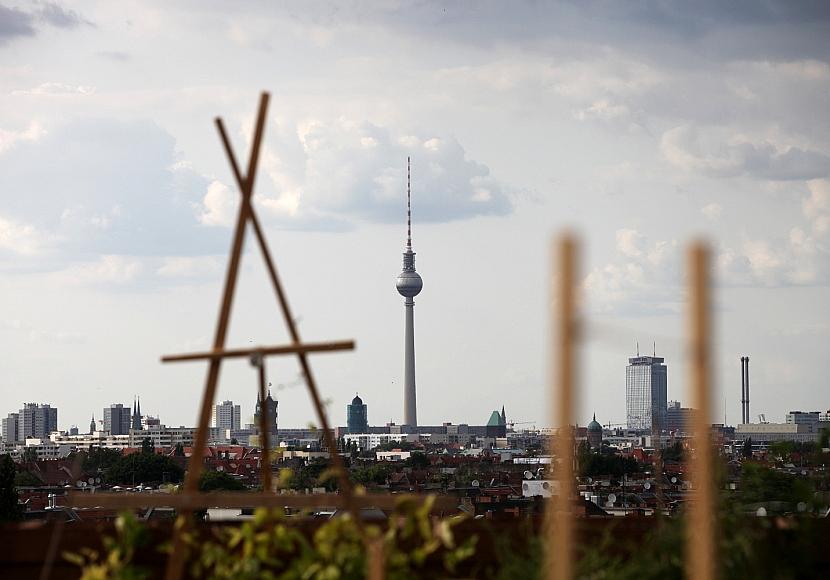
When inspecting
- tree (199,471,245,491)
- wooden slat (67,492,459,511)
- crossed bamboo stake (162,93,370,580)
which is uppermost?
crossed bamboo stake (162,93,370,580)

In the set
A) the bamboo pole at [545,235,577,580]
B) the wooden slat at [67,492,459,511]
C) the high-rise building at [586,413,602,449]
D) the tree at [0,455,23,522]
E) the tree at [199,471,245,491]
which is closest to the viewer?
the bamboo pole at [545,235,577,580]

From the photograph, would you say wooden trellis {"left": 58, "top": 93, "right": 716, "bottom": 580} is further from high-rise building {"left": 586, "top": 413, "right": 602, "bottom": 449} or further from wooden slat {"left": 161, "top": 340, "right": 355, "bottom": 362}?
high-rise building {"left": 586, "top": 413, "right": 602, "bottom": 449}

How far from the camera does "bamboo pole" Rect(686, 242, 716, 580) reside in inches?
166

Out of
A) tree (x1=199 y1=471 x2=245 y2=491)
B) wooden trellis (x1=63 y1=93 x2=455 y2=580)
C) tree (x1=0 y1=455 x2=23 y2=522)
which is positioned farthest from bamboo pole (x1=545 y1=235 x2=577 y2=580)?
tree (x1=199 y1=471 x2=245 y2=491)

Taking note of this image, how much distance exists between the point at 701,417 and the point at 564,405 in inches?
17.3

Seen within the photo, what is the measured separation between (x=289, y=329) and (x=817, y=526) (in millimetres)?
2083

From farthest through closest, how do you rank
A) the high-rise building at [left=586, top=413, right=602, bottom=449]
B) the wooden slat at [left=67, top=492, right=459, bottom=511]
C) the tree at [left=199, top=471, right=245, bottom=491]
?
the high-rise building at [left=586, top=413, right=602, bottom=449]
the tree at [left=199, top=471, right=245, bottom=491]
the wooden slat at [left=67, top=492, right=459, bottom=511]

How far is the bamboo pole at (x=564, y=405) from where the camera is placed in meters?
4.07

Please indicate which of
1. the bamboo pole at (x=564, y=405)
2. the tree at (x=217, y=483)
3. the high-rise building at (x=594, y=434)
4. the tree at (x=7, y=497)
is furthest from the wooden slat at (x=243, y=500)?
the high-rise building at (x=594, y=434)

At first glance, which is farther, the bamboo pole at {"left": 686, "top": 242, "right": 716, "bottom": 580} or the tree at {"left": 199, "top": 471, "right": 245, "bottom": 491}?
the tree at {"left": 199, "top": 471, "right": 245, "bottom": 491}

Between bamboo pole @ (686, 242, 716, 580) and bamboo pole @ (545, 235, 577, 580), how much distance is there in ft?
1.18

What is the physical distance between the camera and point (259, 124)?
5.83 meters

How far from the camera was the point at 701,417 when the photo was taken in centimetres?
429

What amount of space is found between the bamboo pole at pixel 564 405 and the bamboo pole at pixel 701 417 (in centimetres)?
36
